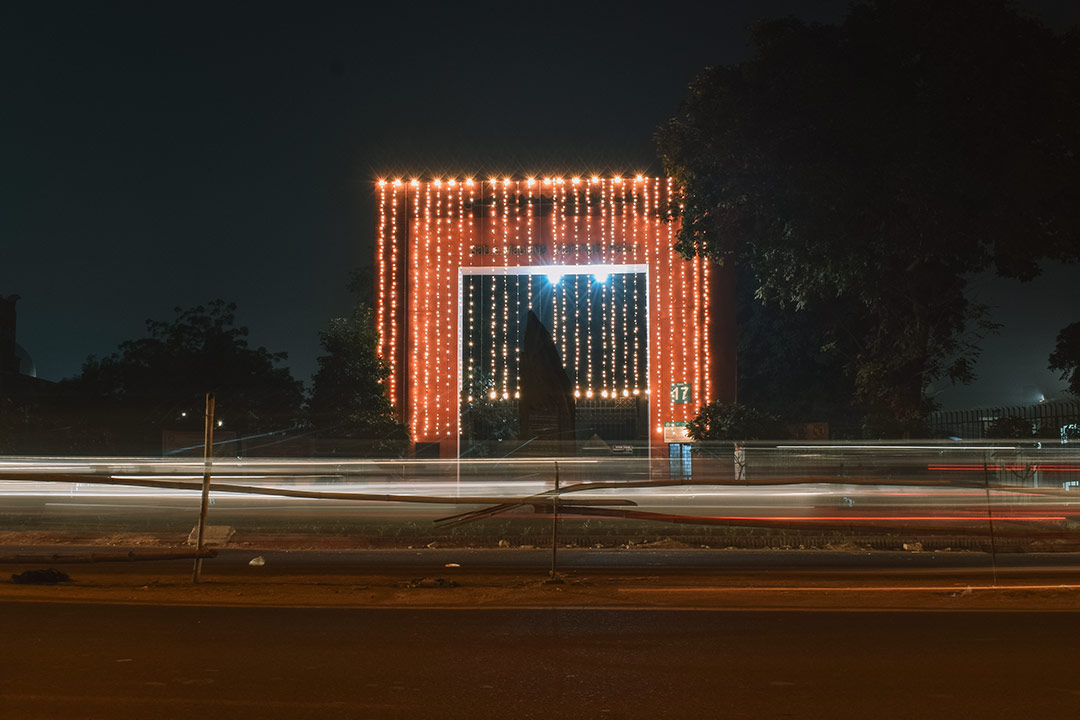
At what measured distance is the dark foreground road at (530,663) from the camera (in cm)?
558

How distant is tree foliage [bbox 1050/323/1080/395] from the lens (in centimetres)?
3338

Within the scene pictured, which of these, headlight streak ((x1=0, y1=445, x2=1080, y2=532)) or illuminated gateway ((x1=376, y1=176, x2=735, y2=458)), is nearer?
headlight streak ((x1=0, y1=445, x2=1080, y2=532))

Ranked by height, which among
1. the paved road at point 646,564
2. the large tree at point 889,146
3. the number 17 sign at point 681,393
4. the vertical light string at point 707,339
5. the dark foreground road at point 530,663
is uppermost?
the large tree at point 889,146

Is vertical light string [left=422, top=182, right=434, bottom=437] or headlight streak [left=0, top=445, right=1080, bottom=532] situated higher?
vertical light string [left=422, top=182, right=434, bottom=437]

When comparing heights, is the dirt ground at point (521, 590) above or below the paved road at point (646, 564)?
above

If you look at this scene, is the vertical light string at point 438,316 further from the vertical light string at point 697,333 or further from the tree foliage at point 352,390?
the vertical light string at point 697,333

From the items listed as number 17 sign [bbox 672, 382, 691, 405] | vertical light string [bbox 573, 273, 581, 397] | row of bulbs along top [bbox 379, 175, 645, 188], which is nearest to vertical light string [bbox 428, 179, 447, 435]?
row of bulbs along top [bbox 379, 175, 645, 188]

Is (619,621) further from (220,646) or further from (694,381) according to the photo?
(694,381)

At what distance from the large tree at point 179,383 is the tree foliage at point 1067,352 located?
25902 mm

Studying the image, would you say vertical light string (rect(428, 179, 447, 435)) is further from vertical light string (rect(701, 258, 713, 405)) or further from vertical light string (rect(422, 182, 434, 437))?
vertical light string (rect(701, 258, 713, 405))

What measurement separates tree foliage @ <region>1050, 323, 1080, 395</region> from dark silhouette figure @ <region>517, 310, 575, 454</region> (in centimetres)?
1698

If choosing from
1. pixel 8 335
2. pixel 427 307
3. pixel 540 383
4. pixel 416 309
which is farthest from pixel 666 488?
pixel 8 335

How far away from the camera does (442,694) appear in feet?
19.2

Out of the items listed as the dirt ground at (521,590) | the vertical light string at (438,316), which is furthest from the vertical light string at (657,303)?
the dirt ground at (521,590)
